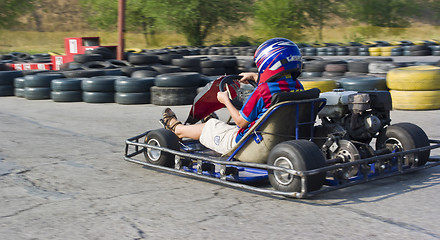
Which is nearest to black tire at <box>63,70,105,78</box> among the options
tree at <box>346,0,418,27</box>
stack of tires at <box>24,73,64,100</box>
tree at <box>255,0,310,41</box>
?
stack of tires at <box>24,73,64,100</box>

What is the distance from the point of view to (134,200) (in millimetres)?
3818

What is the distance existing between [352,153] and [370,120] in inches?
17.0

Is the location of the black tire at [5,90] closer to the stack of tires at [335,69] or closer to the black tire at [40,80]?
the black tire at [40,80]

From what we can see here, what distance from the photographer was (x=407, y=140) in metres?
4.34

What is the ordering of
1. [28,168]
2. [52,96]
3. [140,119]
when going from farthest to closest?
1. [52,96]
2. [140,119]
3. [28,168]

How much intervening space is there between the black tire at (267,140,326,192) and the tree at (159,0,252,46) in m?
32.8

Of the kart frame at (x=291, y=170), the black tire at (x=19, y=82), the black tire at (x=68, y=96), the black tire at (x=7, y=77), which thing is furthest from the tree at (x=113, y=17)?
the kart frame at (x=291, y=170)

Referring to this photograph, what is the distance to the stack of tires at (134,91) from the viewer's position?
→ 9539mm

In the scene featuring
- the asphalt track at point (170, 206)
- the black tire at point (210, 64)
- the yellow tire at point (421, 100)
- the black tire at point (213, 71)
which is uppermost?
the black tire at point (210, 64)

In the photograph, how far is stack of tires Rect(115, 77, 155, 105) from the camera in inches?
376

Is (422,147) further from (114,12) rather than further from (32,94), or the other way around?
(114,12)

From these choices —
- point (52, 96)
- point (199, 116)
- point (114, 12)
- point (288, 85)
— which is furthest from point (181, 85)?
point (114, 12)

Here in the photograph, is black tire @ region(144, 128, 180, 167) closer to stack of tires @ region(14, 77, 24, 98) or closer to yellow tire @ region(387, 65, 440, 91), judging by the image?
yellow tire @ region(387, 65, 440, 91)

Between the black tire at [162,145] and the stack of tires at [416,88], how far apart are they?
481 centimetres
